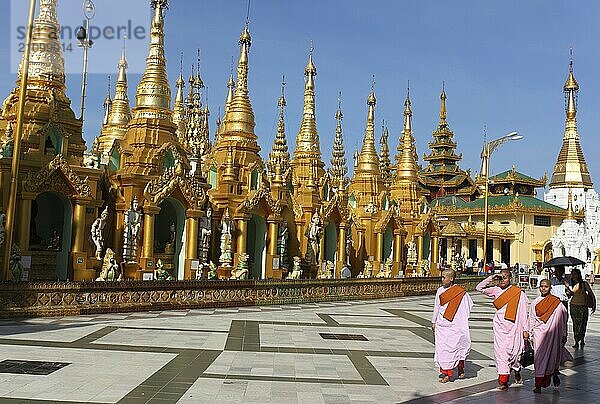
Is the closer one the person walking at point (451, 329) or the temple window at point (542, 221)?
the person walking at point (451, 329)

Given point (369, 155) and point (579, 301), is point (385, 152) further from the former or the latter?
point (579, 301)

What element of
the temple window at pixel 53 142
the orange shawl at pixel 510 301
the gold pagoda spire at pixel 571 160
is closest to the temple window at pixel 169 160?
the temple window at pixel 53 142

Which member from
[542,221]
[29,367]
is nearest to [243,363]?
[29,367]

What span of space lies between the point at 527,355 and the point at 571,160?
7123cm

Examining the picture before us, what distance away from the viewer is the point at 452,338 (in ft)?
35.6

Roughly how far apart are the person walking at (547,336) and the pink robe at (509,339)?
1.12 ft

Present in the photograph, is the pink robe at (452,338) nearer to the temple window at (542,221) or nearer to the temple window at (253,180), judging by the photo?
A: the temple window at (253,180)

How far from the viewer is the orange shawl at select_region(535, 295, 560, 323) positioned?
35.9ft

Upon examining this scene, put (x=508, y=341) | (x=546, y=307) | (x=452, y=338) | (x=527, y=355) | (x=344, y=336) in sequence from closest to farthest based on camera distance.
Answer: (x=508, y=341) → (x=527, y=355) → (x=452, y=338) → (x=546, y=307) → (x=344, y=336)

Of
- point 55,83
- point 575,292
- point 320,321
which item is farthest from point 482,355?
point 55,83

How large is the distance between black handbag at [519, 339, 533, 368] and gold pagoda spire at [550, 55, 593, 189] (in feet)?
228

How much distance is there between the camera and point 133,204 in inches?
915

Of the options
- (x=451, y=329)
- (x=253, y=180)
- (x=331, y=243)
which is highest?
(x=253, y=180)

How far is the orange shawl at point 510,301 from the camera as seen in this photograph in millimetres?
10570
